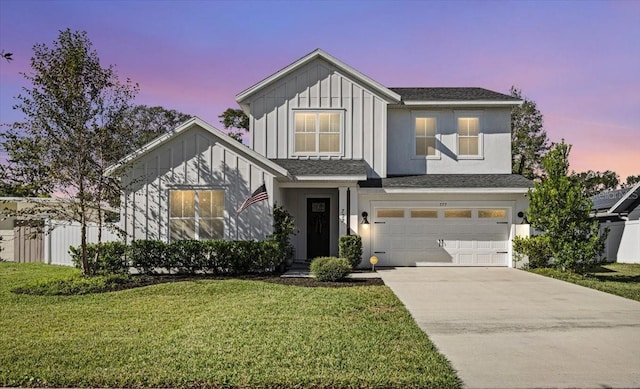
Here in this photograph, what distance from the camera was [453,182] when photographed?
17531 millimetres

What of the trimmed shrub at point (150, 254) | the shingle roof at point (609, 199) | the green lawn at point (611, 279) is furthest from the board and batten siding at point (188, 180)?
the shingle roof at point (609, 199)

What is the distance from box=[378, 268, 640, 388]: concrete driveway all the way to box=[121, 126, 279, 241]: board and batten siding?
4.99 metres

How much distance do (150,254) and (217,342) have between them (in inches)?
350

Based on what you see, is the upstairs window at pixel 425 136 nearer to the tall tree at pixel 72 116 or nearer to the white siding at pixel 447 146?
the white siding at pixel 447 146

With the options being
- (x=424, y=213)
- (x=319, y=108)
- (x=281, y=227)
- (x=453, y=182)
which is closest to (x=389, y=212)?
(x=424, y=213)

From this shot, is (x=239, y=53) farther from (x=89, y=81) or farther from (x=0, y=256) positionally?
(x=0, y=256)

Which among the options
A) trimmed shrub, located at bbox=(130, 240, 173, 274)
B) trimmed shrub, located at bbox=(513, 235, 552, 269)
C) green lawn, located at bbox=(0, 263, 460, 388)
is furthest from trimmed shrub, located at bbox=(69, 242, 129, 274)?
trimmed shrub, located at bbox=(513, 235, 552, 269)

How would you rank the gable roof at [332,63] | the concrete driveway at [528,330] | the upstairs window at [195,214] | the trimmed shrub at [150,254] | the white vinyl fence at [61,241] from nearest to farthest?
the concrete driveway at [528,330], the trimmed shrub at [150,254], the upstairs window at [195,214], the gable roof at [332,63], the white vinyl fence at [61,241]

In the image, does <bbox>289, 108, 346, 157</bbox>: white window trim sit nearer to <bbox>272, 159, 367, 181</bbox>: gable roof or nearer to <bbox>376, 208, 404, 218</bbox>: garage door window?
<bbox>272, 159, 367, 181</bbox>: gable roof

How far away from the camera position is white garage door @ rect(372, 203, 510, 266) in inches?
698

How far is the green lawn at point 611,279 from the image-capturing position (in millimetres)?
12494

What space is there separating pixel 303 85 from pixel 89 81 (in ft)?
24.5

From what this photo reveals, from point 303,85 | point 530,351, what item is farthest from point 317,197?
point 530,351

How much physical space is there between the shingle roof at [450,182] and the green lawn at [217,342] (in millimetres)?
6840
